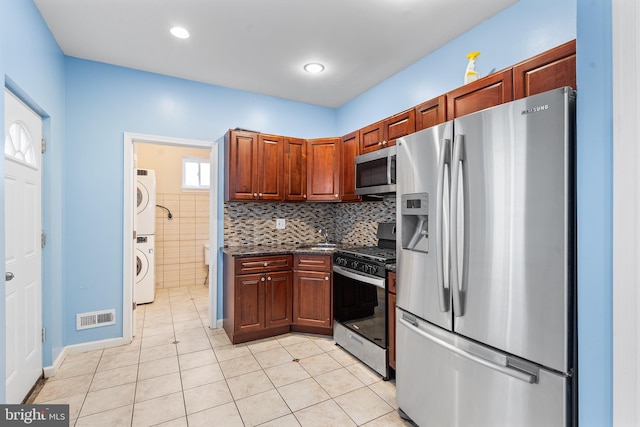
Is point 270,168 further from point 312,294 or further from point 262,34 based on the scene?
point 312,294

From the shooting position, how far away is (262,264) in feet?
10.6

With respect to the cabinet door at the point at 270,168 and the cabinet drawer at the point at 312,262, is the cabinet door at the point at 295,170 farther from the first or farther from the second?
the cabinet drawer at the point at 312,262

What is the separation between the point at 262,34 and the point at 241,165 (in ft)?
4.27

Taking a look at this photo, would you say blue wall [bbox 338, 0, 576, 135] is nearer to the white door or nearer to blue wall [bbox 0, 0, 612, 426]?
blue wall [bbox 0, 0, 612, 426]

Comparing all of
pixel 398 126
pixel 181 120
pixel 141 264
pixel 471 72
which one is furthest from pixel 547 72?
pixel 141 264

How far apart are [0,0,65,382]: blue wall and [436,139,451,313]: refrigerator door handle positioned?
7.82 feet

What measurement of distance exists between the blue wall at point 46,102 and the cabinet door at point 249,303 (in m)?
1.53

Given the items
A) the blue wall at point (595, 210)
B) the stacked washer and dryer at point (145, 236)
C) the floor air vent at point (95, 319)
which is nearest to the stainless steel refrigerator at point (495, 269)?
the blue wall at point (595, 210)

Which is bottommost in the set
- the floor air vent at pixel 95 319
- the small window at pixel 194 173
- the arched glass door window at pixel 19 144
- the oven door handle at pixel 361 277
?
the floor air vent at pixel 95 319

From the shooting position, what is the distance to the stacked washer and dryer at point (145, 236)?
452cm

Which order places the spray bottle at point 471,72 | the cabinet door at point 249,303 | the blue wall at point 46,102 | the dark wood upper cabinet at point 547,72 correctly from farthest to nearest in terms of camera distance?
the cabinet door at point 249,303, the spray bottle at point 471,72, the blue wall at point 46,102, the dark wood upper cabinet at point 547,72

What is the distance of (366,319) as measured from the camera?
2.75 meters

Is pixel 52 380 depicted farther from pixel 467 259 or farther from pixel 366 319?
pixel 467 259

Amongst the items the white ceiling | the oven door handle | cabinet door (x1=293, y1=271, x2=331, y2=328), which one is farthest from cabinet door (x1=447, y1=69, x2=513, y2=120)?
cabinet door (x1=293, y1=271, x2=331, y2=328)
